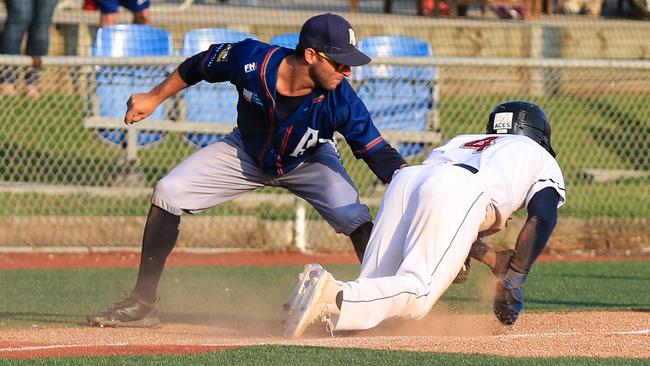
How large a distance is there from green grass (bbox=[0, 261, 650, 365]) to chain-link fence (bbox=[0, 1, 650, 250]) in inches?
31.1

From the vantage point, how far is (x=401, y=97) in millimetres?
11227

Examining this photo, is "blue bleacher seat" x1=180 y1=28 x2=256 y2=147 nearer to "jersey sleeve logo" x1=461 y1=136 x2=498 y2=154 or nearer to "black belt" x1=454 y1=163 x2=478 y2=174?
"jersey sleeve logo" x1=461 y1=136 x2=498 y2=154

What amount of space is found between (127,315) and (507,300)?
229cm

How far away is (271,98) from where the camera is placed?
6.71 meters

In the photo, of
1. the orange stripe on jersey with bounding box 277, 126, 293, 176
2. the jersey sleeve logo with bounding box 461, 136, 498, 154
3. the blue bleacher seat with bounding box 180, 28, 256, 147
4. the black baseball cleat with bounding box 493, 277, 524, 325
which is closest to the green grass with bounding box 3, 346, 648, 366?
the black baseball cleat with bounding box 493, 277, 524, 325

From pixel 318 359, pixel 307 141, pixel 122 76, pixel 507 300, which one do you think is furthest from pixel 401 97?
pixel 318 359

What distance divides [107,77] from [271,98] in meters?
4.77

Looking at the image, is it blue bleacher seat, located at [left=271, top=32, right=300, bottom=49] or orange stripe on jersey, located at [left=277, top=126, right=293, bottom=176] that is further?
blue bleacher seat, located at [left=271, top=32, right=300, bottom=49]

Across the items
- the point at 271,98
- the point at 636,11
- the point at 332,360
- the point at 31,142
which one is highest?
the point at 271,98

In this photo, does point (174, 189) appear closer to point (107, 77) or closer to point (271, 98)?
point (271, 98)

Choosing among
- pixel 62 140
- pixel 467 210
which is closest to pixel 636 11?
pixel 62 140

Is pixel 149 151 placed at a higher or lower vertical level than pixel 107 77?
lower

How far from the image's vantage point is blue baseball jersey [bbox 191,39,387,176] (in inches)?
266

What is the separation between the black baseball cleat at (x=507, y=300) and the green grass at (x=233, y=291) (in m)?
1.36
